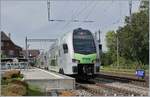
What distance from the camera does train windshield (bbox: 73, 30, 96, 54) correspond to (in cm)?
3114

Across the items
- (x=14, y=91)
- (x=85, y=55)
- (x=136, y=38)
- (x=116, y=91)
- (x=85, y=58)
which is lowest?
(x=116, y=91)

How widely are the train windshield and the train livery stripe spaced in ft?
0.85

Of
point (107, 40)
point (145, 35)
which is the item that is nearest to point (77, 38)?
point (145, 35)

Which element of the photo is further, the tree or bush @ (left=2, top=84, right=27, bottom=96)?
the tree

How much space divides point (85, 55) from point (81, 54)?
264 mm

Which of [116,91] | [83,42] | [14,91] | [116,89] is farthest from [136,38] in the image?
[14,91]

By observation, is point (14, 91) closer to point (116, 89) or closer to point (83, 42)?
point (116, 89)

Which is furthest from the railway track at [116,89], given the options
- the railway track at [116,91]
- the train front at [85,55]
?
the train front at [85,55]

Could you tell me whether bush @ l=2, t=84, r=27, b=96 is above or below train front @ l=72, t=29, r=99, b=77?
below

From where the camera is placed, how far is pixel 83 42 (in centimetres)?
3189

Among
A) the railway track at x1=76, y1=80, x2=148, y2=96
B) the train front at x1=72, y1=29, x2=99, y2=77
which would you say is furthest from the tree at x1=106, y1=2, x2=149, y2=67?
the railway track at x1=76, y1=80, x2=148, y2=96

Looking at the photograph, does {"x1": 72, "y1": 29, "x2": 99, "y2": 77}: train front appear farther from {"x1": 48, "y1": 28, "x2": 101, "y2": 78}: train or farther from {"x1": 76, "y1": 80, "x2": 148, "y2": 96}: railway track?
{"x1": 76, "y1": 80, "x2": 148, "y2": 96}: railway track

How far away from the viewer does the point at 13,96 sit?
1456cm

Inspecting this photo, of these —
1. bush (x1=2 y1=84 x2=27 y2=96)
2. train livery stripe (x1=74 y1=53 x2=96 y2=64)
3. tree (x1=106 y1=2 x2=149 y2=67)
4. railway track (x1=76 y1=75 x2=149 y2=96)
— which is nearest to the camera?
bush (x1=2 y1=84 x2=27 y2=96)
